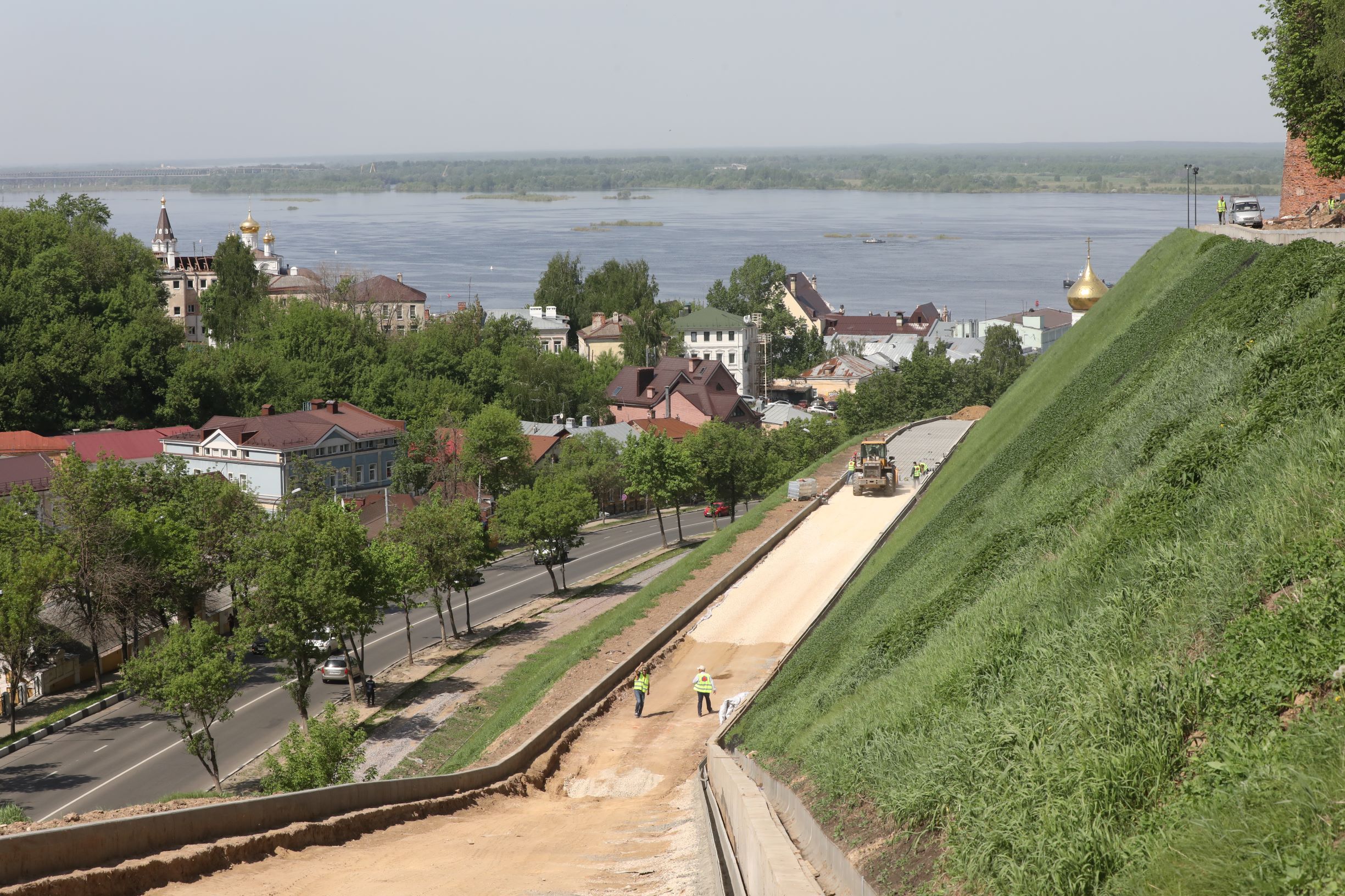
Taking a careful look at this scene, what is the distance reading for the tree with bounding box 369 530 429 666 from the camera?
34844mm

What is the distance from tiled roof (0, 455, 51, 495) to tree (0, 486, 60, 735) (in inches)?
630

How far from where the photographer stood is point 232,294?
113438 millimetres

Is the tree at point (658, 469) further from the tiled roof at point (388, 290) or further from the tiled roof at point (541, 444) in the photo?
the tiled roof at point (388, 290)

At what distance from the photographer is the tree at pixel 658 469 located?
5378 cm

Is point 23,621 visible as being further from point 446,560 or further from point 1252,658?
point 1252,658

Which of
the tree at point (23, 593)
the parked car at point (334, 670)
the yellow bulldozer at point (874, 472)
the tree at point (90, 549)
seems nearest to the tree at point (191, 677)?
the tree at point (23, 593)

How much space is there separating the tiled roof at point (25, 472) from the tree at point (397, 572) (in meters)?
24.4

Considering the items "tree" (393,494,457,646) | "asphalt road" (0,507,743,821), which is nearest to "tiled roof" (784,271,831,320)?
"asphalt road" (0,507,743,821)

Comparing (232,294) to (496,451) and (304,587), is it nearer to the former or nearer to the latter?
(496,451)

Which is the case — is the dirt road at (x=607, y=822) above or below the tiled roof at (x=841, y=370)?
above

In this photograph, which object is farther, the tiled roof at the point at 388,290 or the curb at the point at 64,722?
the tiled roof at the point at 388,290

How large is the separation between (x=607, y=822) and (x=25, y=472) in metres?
49.1

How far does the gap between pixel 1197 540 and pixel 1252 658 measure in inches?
124

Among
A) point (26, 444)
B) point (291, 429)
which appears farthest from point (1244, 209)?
point (26, 444)
